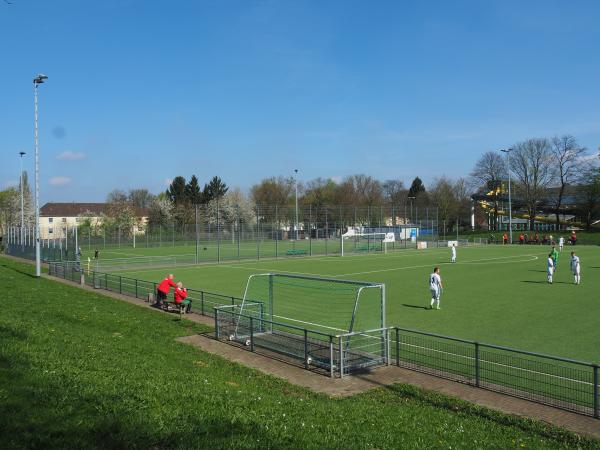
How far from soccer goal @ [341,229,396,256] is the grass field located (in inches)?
582

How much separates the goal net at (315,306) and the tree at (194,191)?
93527 millimetres

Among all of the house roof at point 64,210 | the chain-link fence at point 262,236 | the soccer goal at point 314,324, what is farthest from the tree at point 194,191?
the soccer goal at point 314,324

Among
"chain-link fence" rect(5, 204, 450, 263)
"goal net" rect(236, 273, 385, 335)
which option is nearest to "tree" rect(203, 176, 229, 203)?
"chain-link fence" rect(5, 204, 450, 263)

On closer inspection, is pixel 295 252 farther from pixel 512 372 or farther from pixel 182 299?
pixel 512 372

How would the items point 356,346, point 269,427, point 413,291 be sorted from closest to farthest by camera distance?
point 269,427
point 356,346
point 413,291

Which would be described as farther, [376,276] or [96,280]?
[376,276]

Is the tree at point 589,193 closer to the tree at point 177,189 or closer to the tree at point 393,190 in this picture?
the tree at point 393,190

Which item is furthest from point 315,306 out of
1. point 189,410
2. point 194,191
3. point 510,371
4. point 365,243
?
point 194,191

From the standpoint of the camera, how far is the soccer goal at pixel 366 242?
6026 cm

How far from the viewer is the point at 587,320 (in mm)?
17812

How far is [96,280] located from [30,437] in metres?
25.3

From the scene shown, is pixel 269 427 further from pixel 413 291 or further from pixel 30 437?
pixel 413 291

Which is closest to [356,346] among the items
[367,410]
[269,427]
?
[367,410]

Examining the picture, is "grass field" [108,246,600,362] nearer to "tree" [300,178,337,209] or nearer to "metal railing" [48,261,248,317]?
"metal railing" [48,261,248,317]
